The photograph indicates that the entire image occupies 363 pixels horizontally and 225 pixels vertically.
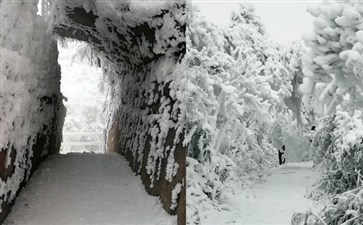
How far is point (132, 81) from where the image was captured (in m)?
2.80

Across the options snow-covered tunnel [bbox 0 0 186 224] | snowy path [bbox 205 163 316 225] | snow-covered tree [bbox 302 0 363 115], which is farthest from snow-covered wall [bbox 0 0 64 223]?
snow-covered tree [bbox 302 0 363 115]

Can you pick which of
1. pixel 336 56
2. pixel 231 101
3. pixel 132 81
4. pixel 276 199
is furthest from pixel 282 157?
pixel 132 81

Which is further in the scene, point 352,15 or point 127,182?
point 127,182

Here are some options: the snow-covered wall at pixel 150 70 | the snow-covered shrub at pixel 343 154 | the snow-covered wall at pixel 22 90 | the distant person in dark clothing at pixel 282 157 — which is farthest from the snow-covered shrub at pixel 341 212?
the snow-covered wall at pixel 22 90

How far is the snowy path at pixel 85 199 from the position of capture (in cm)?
181

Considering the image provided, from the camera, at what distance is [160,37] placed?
190 cm

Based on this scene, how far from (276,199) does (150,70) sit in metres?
1.11

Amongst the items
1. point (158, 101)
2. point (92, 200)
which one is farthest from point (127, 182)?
point (158, 101)

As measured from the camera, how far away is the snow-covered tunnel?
1.71 meters

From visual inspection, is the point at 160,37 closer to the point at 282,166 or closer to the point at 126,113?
the point at 282,166

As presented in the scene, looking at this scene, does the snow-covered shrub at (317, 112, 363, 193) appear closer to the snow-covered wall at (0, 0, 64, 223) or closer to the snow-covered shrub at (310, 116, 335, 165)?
the snow-covered shrub at (310, 116, 335, 165)

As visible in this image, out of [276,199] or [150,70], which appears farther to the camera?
[150,70]

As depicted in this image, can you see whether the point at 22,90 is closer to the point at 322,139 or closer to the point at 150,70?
the point at 150,70

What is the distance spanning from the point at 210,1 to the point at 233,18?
0.10m
